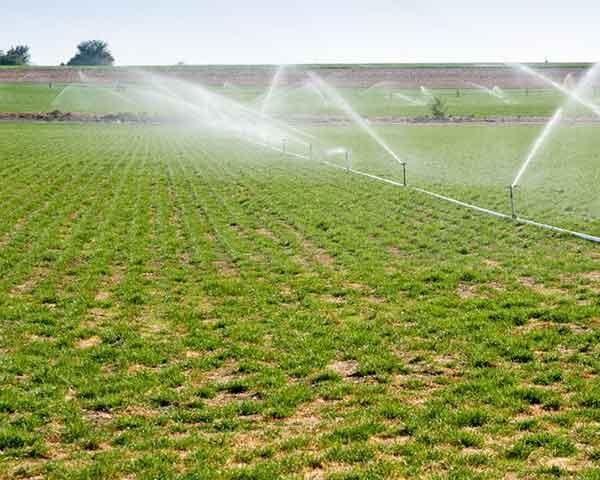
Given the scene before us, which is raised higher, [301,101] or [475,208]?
[301,101]

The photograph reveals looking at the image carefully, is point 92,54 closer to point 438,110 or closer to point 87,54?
point 87,54

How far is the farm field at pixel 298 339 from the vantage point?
6535mm

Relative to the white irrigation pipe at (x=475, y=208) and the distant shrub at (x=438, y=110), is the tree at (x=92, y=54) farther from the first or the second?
the white irrigation pipe at (x=475, y=208)

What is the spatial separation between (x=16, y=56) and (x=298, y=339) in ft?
583

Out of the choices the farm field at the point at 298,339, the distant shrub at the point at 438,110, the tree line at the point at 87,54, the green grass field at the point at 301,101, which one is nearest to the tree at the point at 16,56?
the tree line at the point at 87,54

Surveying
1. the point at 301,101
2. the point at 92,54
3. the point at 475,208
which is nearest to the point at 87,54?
the point at 92,54

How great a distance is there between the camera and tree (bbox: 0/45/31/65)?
16512 cm

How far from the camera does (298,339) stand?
9.73 metres

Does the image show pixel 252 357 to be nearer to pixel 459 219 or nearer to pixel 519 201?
pixel 459 219

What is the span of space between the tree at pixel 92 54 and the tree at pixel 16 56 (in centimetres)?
1092

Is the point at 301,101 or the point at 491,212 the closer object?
the point at 491,212

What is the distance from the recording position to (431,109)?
8175 centimetres

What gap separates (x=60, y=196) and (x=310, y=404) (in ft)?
60.8

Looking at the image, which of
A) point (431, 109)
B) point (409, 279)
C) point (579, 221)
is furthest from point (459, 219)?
point (431, 109)
